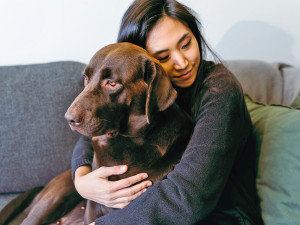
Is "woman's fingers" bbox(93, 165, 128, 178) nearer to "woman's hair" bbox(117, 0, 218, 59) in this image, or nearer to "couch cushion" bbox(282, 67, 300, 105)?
"woman's hair" bbox(117, 0, 218, 59)

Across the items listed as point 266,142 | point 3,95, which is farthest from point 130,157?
point 3,95

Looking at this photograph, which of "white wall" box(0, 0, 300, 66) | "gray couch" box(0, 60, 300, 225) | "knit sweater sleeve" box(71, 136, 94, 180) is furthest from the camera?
"white wall" box(0, 0, 300, 66)

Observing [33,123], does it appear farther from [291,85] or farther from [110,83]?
[291,85]

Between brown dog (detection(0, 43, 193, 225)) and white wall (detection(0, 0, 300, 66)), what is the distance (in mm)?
800

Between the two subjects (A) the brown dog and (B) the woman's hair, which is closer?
(A) the brown dog

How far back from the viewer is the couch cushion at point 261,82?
1.68 metres

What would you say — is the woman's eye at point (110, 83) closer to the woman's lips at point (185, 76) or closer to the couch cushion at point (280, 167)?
the woman's lips at point (185, 76)

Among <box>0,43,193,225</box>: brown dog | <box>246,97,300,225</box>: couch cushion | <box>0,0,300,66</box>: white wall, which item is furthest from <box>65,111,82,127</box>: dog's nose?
<box>0,0,300,66</box>: white wall

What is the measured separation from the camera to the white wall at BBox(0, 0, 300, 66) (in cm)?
167

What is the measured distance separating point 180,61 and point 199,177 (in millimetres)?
523

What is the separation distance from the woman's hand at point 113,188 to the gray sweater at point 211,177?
7 centimetres

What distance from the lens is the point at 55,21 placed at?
1.69m

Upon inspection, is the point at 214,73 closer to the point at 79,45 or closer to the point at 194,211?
the point at 194,211

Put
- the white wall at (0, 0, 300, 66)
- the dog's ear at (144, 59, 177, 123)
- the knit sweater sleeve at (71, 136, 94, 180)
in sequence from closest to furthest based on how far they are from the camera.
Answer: the dog's ear at (144, 59, 177, 123)
the knit sweater sleeve at (71, 136, 94, 180)
the white wall at (0, 0, 300, 66)
